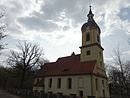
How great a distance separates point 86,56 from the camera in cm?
3153

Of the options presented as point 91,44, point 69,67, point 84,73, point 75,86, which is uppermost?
point 91,44

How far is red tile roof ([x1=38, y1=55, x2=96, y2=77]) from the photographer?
2909 centimetres

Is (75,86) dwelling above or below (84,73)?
below

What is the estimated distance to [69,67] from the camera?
107ft

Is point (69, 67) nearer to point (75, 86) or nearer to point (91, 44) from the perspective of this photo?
point (75, 86)

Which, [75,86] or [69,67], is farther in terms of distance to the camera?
[69,67]

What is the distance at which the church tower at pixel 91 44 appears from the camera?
3058cm

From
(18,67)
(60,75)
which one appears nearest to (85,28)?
(60,75)

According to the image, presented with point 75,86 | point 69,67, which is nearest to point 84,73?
point 75,86

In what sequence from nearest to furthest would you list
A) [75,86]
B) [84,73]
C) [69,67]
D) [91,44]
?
[84,73] → [75,86] → [91,44] → [69,67]

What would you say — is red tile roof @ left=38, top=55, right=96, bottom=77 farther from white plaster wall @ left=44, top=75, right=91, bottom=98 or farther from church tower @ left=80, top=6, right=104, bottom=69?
church tower @ left=80, top=6, right=104, bottom=69

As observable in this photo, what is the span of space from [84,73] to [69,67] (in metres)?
5.34

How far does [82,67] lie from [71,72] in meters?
2.51

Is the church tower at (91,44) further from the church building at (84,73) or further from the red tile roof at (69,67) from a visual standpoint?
the red tile roof at (69,67)
